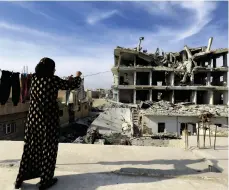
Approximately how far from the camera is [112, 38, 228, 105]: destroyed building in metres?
29.7

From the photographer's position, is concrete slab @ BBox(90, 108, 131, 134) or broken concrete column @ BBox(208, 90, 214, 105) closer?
concrete slab @ BBox(90, 108, 131, 134)

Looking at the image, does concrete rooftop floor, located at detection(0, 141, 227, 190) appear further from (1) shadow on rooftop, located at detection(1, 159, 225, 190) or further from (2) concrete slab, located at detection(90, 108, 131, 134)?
(2) concrete slab, located at detection(90, 108, 131, 134)

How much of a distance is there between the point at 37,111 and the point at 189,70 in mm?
29285

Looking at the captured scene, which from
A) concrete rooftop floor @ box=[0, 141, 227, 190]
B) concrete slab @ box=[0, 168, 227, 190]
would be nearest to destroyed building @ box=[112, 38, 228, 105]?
concrete rooftop floor @ box=[0, 141, 227, 190]

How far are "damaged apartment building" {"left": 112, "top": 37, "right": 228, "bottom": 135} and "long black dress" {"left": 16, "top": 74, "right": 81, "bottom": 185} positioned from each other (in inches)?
930

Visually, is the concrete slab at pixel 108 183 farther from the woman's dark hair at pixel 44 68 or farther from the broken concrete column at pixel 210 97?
the broken concrete column at pixel 210 97

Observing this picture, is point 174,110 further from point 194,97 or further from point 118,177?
point 118,177

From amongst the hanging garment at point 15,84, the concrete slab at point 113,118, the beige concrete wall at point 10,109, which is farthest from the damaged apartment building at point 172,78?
the hanging garment at point 15,84

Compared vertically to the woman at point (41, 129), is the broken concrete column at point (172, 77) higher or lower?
higher

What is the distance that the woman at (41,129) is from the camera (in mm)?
3146

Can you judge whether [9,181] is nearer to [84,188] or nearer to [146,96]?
[84,188]

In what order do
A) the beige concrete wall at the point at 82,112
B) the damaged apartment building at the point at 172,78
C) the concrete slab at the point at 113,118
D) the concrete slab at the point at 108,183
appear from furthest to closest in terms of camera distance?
1. the beige concrete wall at the point at 82,112
2. the damaged apartment building at the point at 172,78
3. the concrete slab at the point at 113,118
4. the concrete slab at the point at 108,183

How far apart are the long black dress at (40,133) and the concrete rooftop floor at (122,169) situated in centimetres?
28

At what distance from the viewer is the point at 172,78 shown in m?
30.3
